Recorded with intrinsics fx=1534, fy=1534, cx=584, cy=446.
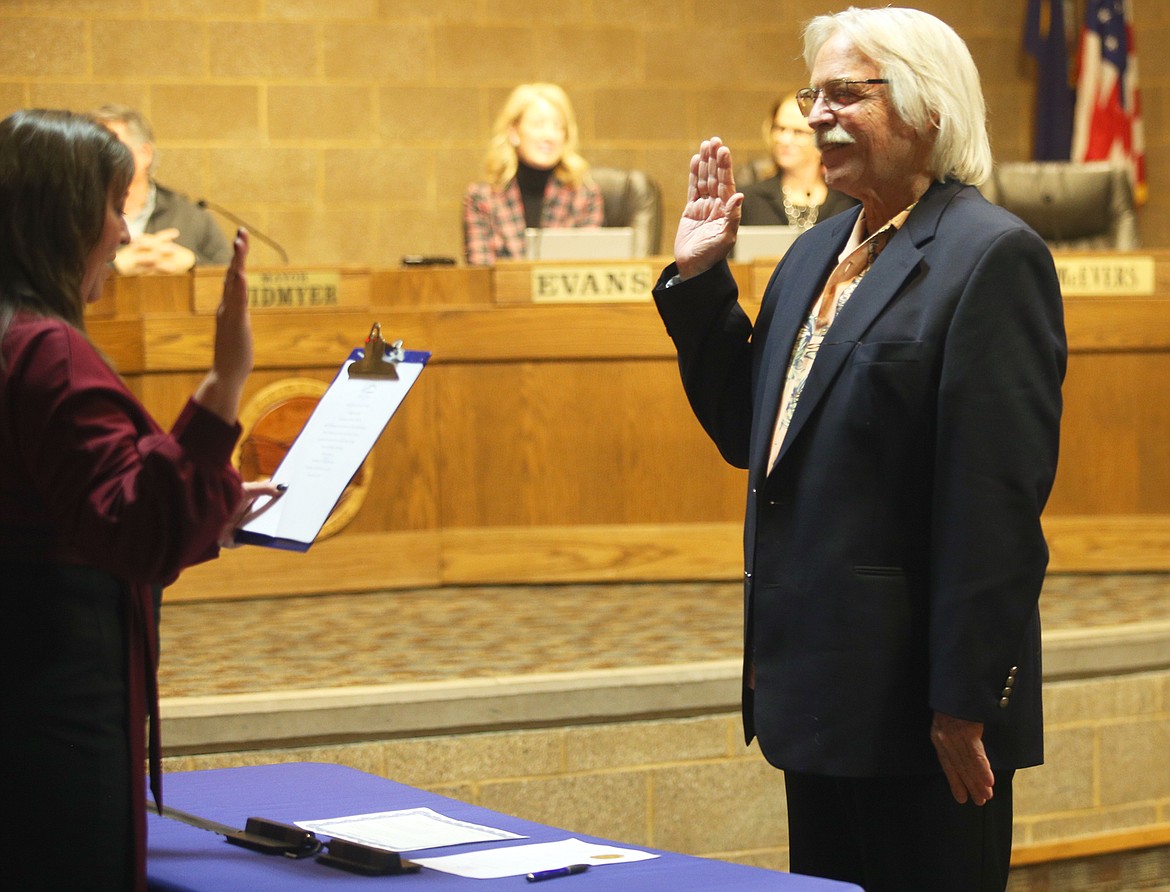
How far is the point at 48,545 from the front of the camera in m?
1.37

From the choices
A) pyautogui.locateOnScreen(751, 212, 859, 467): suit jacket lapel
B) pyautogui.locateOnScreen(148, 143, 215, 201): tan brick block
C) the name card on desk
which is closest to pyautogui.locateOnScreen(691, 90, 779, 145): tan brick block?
pyautogui.locateOnScreen(148, 143, 215, 201): tan brick block

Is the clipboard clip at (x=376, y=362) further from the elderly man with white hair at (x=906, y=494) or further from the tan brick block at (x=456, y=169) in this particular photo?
the tan brick block at (x=456, y=169)

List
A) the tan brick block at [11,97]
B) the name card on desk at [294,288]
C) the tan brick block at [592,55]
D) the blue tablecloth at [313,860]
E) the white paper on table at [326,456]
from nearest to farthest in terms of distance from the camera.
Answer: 1. the blue tablecloth at [313,860]
2. the white paper on table at [326,456]
3. the name card on desk at [294,288]
4. the tan brick block at [11,97]
5. the tan brick block at [592,55]

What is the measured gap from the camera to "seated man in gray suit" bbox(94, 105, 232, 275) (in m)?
4.36

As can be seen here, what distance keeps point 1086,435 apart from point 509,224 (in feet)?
6.50

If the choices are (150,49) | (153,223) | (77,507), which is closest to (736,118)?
(150,49)

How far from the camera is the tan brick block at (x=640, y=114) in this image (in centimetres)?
699

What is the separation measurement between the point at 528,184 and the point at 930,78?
11.8 ft

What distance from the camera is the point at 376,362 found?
175 centimetres

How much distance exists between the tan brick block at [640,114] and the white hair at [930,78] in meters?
5.27

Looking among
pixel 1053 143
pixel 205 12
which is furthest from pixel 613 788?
pixel 1053 143

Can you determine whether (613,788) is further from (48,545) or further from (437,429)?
(48,545)

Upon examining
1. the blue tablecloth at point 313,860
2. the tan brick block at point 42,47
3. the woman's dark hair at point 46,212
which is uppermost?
the tan brick block at point 42,47

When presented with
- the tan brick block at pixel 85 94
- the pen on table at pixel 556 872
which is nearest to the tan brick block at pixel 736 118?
the tan brick block at pixel 85 94
